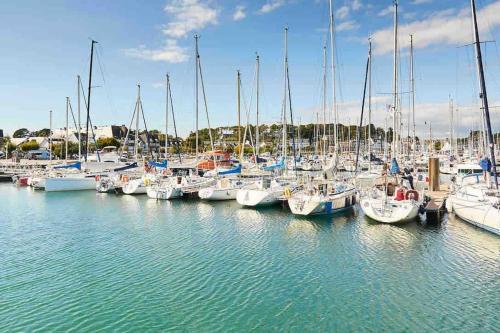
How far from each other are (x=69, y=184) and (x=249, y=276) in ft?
126

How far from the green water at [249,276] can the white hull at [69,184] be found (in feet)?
65.9

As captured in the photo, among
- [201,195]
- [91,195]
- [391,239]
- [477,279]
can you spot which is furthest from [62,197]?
[477,279]

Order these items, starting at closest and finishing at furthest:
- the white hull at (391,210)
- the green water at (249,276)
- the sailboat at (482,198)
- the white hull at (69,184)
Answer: the green water at (249,276) → the sailboat at (482,198) → the white hull at (391,210) → the white hull at (69,184)

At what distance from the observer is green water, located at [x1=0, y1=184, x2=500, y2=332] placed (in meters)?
11.7

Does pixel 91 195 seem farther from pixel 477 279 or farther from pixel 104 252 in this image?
pixel 477 279

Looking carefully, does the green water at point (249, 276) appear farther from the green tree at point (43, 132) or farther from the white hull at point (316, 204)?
the green tree at point (43, 132)

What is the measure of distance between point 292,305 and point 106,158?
186 feet

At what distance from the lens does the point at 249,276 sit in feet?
50.9

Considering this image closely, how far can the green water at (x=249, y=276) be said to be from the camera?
11.7 metres

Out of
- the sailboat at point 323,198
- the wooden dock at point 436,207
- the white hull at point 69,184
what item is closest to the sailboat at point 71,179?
the white hull at point 69,184

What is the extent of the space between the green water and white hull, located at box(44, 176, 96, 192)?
65.9ft

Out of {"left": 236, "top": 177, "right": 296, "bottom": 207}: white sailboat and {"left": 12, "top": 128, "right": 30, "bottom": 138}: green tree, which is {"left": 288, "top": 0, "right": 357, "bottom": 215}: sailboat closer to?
{"left": 236, "top": 177, "right": 296, "bottom": 207}: white sailboat

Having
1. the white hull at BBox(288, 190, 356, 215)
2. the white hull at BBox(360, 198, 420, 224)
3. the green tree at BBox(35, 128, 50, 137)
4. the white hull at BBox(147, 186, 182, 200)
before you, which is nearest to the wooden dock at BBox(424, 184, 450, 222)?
the white hull at BBox(360, 198, 420, 224)

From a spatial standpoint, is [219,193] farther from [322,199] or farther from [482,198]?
[482,198]
